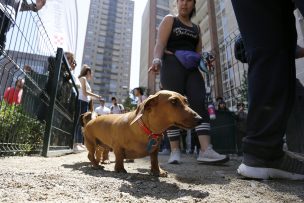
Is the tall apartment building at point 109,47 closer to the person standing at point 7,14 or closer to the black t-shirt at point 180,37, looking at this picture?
the black t-shirt at point 180,37

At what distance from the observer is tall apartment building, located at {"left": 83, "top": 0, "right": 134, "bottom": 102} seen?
77.4 m

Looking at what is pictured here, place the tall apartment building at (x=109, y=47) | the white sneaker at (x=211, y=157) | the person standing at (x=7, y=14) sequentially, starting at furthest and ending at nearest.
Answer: the tall apartment building at (x=109, y=47) < the white sneaker at (x=211, y=157) < the person standing at (x=7, y=14)

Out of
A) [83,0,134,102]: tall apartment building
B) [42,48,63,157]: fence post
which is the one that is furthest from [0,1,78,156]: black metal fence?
[83,0,134,102]: tall apartment building

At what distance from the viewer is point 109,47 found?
8144 centimetres

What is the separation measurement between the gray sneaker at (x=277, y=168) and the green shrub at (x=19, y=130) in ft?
7.68

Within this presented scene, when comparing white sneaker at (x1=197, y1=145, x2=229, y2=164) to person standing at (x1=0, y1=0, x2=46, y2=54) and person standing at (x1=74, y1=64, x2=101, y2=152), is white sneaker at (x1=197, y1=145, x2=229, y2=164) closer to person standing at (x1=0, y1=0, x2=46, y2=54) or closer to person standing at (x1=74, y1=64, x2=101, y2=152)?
person standing at (x1=0, y1=0, x2=46, y2=54)

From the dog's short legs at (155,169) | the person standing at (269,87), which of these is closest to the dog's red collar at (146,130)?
the dog's short legs at (155,169)

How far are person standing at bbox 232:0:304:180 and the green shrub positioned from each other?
2326 mm

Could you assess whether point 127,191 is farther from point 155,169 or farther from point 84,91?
point 84,91

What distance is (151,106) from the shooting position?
1835 mm

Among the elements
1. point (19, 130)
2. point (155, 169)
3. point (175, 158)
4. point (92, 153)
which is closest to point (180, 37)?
point (175, 158)

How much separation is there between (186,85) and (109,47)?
267 ft

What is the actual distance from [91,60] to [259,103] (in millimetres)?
79127

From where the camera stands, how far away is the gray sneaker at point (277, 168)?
5.39ft
